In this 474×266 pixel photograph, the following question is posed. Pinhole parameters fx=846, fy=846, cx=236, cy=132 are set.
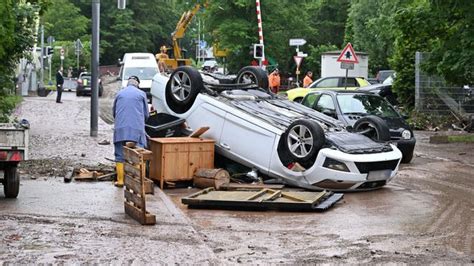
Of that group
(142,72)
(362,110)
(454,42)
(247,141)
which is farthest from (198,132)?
(142,72)

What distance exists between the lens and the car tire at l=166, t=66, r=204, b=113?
1500 cm

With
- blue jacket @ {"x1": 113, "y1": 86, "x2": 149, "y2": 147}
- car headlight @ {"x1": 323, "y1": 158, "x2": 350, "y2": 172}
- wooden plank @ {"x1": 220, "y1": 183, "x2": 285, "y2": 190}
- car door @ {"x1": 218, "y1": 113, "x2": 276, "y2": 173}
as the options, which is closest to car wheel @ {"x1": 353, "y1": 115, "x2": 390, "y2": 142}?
car headlight @ {"x1": 323, "y1": 158, "x2": 350, "y2": 172}

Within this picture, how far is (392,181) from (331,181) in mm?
2228

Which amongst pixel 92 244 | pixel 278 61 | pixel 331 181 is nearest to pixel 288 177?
pixel 331 181

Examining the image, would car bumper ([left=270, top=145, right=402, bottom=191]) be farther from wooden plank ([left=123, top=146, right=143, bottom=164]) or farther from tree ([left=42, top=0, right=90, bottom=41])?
tree ([left=42, top=0, right=90, bottom=41])

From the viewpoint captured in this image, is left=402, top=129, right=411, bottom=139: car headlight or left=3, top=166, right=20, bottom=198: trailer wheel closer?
left=3, top=166, right=20, bottom=198: trailer wheel

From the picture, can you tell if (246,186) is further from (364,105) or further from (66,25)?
(66,25)

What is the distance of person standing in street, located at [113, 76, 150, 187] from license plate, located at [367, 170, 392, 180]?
11.7 feet

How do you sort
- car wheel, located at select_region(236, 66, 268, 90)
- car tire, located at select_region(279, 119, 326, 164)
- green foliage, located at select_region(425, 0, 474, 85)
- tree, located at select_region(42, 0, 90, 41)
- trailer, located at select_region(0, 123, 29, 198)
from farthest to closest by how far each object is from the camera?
tree, located at select_region(42, 0, 90, 41) → green foliage, located at select_region(425, 0, 474, 85) → car wheel, located at select_region(236, 66, 268, 90) → car tire, located at select_region(279, 119, 326, 164) → trailer, located at select_region(0, 123, 29, 198)

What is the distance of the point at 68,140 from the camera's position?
20781 millimetres

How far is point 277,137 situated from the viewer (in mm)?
13258

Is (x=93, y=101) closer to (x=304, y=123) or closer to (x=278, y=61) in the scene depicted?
(x=304, y=123)

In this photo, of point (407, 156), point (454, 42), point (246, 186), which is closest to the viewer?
point (246, 186)

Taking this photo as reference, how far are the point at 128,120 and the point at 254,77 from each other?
4.07 metres
